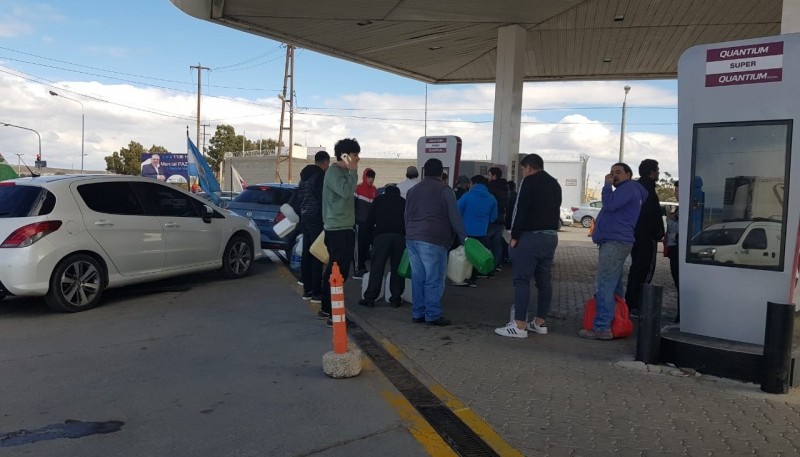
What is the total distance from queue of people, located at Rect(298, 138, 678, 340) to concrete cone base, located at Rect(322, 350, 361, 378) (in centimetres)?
167

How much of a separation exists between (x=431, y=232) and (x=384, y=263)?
1269 mm

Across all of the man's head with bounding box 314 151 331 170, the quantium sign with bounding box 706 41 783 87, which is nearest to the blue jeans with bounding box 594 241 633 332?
the quantium sign with bounding box 706 41 783 87

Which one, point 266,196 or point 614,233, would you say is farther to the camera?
point 266,196

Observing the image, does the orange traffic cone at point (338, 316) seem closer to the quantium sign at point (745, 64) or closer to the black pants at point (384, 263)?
the black pants at point (384, 263)

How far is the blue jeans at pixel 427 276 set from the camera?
6582 mm

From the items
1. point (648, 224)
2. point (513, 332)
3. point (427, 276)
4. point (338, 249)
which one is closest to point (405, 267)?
point (427, 276)

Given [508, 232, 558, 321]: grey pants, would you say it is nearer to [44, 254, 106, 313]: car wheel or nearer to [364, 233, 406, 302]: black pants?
[364, 233, 406, 302]: black pants

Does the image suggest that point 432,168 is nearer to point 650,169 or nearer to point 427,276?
point 427,276

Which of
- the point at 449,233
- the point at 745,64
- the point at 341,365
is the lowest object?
the point at 341,365

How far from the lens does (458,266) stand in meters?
7.23

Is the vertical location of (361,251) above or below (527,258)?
below

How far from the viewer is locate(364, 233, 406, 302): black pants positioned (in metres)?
7.44

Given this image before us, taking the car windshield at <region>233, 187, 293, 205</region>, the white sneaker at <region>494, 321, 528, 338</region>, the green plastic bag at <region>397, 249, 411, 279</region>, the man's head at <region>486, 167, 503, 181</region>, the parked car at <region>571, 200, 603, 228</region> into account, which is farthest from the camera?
the parked car at <region>571, 200, 603, 228</region>

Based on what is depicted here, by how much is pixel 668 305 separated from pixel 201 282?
7124 millimetres
